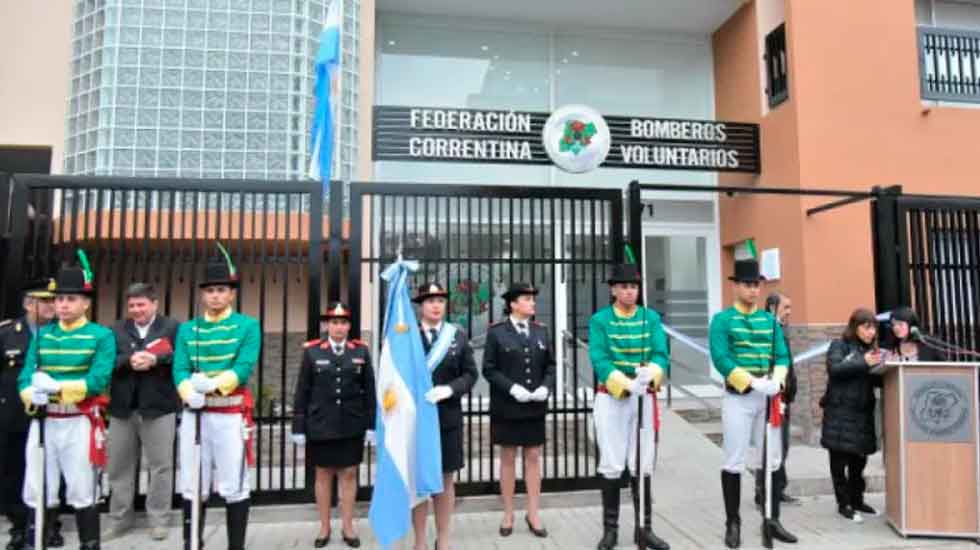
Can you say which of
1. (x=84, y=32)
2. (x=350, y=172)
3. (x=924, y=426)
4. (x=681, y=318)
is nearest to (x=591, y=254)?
(x=924, y=426)

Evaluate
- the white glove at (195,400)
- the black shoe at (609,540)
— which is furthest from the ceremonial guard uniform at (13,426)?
the black shoe at (609,540)

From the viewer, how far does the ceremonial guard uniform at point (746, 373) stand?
495cm

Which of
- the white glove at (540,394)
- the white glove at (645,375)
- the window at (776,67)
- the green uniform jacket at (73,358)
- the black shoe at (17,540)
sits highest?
the window at (776,67)

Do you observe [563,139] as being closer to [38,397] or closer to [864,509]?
[864,509]

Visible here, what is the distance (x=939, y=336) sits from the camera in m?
6.96

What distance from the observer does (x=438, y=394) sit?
14.9ft

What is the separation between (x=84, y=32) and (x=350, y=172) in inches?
149

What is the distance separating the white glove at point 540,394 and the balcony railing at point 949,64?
25.1 feet

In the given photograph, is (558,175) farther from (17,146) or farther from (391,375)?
(17,146)

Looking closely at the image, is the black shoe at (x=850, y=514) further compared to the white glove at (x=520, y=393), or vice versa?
the black shoe at (x=850, y=514)

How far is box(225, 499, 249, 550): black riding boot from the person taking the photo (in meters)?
4.47

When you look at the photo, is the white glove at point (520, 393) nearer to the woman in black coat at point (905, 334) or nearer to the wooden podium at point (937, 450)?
the wooden podium at point (937, 450)

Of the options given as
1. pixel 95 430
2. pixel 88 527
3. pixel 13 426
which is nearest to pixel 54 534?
pixel 88 527

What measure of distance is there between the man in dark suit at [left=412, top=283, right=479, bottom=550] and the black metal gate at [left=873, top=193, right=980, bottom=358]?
4518mm
